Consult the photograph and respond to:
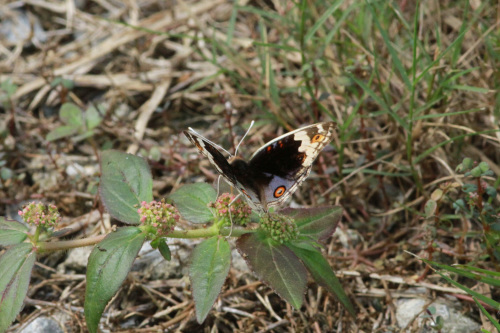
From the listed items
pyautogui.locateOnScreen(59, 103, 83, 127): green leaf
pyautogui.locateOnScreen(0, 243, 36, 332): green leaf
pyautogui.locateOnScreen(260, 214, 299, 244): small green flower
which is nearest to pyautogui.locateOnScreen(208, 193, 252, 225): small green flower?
pyautogui.locateOnScreen(260, 214, 299, 244): small green flower

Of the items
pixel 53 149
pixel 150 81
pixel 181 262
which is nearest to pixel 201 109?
pixel 150 81

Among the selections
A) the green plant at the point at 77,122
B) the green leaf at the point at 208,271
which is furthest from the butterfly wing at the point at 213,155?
the green plant at the point at 77,122

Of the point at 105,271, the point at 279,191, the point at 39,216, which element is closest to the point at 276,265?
the point at 279,191

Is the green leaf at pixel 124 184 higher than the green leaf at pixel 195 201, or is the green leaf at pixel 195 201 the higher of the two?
the green leaf at pixel 195 201

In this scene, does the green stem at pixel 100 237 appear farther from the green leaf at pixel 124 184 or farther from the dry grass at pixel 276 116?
the dry grass at pixel 276 116

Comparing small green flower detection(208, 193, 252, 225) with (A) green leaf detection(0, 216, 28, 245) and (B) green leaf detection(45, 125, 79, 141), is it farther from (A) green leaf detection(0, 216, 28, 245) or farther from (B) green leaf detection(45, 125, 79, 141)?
(B) green leaf detection(45, 125, 79, 141)

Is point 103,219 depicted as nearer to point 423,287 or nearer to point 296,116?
point 296,116

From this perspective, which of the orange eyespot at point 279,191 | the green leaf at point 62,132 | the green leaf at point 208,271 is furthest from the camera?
the green leaf at point 62,132
